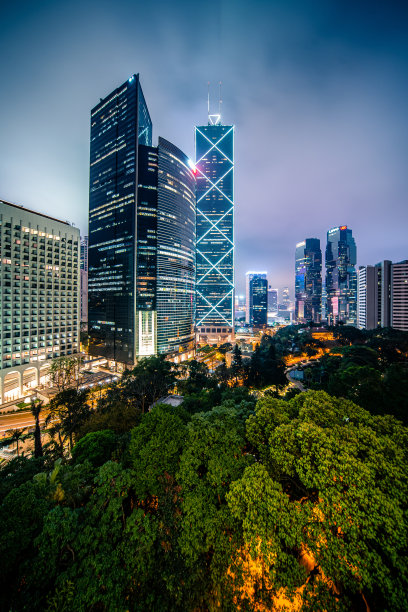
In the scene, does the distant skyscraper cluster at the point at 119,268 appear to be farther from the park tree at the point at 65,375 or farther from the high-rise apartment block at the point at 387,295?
the park tree at the point at 65,375

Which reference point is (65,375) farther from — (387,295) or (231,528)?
(387,295)

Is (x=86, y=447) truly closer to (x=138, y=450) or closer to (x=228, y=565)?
(x=138, y=450)

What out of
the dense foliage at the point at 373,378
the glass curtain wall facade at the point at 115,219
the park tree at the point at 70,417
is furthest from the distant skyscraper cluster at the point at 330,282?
the park tree at the point at 70,417

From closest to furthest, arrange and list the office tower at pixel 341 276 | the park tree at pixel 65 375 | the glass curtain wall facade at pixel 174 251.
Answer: the park tree at pixel 65 375 → the glass curtain wall facade at pixel 174 251 → the office tower at pixel 341 276

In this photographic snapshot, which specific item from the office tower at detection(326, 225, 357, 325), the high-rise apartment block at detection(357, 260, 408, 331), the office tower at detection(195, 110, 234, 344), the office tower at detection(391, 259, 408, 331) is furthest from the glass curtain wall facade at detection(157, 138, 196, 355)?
the office tower at detection(326, 225, 357, 325)

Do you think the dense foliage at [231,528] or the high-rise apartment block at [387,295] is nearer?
the dense foliage at [231,528]

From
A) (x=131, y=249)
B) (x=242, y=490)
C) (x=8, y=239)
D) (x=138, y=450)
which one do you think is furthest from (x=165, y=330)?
(x=242, y=490)
